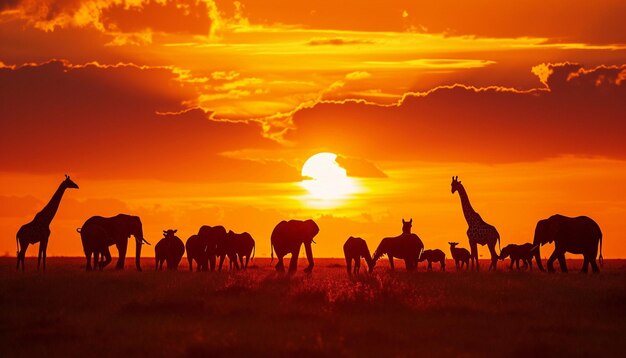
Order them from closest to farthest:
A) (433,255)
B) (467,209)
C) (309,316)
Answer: (309,316), (467,209), (433,255)

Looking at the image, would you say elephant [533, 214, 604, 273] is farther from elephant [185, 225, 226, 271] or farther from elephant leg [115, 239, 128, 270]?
elephant leg [115, 239, 128, 270]

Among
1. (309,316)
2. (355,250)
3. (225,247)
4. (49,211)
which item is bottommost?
(309,316)

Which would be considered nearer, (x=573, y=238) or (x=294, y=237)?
(x=573, y=238)

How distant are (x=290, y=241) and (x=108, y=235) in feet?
25.2

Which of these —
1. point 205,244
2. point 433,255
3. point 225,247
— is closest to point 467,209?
point 433,255

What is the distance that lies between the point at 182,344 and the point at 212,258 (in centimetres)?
2314

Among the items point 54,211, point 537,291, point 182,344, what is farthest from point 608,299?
point 54,211

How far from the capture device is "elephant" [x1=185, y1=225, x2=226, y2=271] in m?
44.0

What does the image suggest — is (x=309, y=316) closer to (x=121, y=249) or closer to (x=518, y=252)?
(x=121, y=249)

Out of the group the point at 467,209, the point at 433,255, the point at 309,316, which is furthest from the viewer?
the point at 433,255

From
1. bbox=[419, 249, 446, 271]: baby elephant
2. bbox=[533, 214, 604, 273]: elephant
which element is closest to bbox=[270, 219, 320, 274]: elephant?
bbox=[419, 249, 446, 271]: baby elephant

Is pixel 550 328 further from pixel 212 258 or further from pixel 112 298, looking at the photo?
pixel 212 258

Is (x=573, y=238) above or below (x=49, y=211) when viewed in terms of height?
below

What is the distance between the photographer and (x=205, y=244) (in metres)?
44.1
